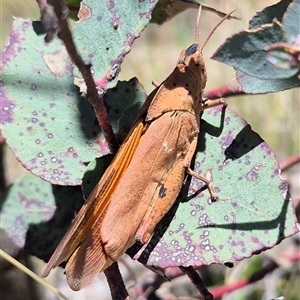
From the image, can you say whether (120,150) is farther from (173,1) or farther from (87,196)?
(173,1)

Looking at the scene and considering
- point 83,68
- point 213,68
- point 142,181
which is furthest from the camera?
point 213,68

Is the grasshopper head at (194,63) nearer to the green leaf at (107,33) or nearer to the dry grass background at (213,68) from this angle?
the green leaf at (107,33)

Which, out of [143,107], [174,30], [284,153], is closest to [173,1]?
[143,107]

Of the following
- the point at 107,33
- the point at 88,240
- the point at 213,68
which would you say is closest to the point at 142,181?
the point at 88,240

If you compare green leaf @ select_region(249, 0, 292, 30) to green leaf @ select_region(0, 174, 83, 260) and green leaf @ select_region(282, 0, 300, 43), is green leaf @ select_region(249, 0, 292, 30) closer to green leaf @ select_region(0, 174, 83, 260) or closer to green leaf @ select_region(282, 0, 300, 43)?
green leaf @ select_region(282, 0, 300, 43)

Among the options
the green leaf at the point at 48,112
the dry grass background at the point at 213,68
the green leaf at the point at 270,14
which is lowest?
the dry grass background at the point at 213,68

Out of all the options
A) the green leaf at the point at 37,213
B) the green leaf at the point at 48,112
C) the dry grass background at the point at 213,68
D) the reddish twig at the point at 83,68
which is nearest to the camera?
the reddish twig at the point at 83,68

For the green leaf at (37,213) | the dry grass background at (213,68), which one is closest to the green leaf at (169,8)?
the green leaf at (37,213)

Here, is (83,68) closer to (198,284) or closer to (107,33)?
(107,33)
